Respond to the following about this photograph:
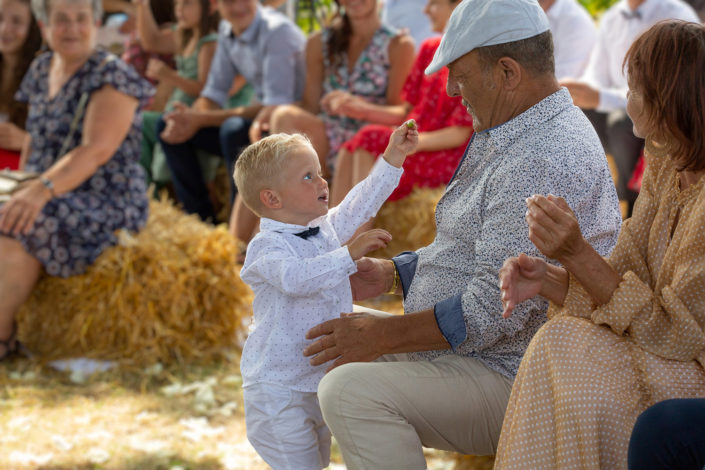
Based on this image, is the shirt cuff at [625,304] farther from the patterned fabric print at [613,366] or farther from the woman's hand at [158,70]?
the woman's hand at [158,70]

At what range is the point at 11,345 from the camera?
160 inches

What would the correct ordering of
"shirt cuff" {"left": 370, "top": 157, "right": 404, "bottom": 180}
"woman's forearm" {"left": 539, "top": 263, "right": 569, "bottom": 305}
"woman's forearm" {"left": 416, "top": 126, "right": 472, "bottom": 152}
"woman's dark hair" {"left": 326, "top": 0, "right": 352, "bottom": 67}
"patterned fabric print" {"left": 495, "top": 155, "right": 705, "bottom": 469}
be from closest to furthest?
1. "patterned fabric print" {"left": 495, "top": 155, "right": 705, "bottom": 469}
2. "woman's forearm" {"left": 539, "top": 263, "right": 569, "bottom": 305}
3. "shirt cuff" {"left": 370, "top": 157, "right": 404, "bottom": 180}
4. "woman's forearm" {"left": 416, "top": 126, "right": 472, "bottom": 152}
5. "woman's dark hair" {"left": 326, "top": 0, "right": 352, "bottom": 67}

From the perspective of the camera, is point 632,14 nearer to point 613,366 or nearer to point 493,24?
point 493,24

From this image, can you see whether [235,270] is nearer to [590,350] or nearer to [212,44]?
[212,44]

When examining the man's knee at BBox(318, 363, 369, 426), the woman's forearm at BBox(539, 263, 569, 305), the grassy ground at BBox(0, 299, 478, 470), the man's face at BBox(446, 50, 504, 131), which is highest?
the man's face at BBox(446, 50, 504, 131)

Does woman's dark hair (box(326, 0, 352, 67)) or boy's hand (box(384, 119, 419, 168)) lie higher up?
boy's hand (box(384, 119, 419, 168))

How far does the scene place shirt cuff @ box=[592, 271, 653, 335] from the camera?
5.66 ft

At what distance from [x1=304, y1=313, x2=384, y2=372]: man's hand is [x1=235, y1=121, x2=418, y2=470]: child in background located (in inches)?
2.9

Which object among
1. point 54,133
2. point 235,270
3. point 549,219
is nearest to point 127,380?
point 235,270

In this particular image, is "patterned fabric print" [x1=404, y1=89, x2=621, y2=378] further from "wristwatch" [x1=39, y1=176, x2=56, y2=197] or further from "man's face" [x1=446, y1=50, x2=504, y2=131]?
"wristwatch" [x1=39, y1=176, x2=56, y2=197]

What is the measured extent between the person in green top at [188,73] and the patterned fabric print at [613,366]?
4033mm

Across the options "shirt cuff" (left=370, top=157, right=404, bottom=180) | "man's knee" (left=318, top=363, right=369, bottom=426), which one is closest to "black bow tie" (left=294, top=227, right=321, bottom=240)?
"shirt cuff" (left=370, top=157, right=404, bottom=180)

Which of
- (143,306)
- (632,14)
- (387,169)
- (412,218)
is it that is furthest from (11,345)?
→ (632,14)

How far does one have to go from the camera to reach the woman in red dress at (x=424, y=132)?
14.0 feet
